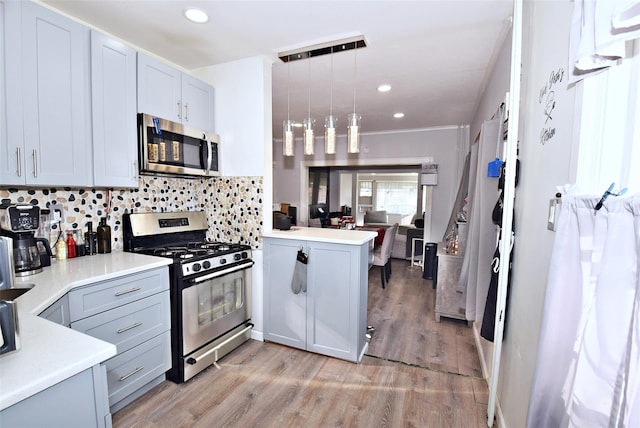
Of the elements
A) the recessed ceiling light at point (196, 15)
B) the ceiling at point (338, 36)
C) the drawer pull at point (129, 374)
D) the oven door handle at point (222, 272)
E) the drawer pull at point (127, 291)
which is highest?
the ceiling at point (338, 36)

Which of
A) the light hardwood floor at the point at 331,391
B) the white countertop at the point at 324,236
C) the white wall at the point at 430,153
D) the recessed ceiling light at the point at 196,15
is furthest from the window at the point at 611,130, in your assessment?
the white wall at the point at 430,153

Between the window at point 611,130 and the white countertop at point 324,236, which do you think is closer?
the window at point 611,130

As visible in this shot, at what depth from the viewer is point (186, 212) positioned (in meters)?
2.79

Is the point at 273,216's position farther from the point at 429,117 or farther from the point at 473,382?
the point at 429,117

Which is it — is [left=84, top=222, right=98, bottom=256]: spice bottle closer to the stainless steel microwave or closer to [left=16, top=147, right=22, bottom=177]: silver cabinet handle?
the stainless steel microwave

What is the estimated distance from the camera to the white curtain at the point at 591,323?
0.68 metres

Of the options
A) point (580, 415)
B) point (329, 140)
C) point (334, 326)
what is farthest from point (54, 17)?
point (580, 415)

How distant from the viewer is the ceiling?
184 cm

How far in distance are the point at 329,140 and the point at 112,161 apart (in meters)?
1.53

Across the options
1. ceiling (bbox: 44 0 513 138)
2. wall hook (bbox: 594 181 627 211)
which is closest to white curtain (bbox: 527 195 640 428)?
wall hook (bbox: 594 181 627 211)

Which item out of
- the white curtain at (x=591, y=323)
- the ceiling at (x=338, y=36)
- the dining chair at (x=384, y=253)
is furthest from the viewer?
the dining chair at (x=384, y=253)

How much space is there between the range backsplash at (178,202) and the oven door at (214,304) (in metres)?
0.37

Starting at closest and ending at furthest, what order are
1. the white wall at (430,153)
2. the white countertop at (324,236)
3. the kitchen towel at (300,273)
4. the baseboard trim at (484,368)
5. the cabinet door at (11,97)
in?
1. the cabinet door at (11,97)
2. the baseboard trim at (484,368)
3. the white countertop at (324,236)
4. the kitchen towel at (300,273)
5. the white wall at (430,153)

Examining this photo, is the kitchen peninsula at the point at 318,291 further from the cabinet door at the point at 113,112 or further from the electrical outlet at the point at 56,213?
the electrical outlet at the point at 56,213
